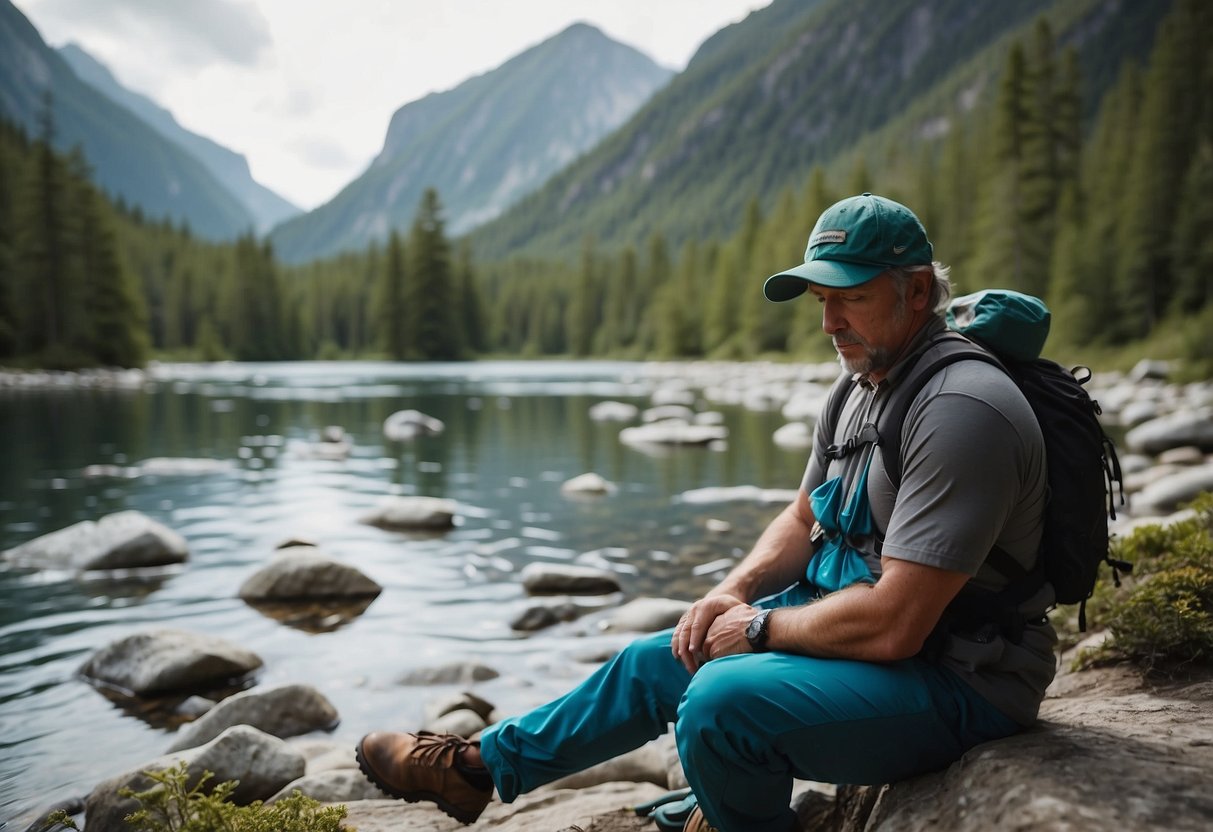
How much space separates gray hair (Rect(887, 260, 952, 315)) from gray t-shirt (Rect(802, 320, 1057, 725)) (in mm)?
244

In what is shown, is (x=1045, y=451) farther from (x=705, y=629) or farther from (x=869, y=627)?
(x=705, y=629)

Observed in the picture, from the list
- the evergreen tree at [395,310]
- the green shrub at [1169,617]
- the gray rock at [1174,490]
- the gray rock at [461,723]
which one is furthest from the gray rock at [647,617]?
the evergreen tree at [395,310]

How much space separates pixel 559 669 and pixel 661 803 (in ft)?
8.95

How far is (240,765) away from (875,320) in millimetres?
3529

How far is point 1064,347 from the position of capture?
33000mm

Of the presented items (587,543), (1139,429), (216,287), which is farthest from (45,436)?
(216,287)

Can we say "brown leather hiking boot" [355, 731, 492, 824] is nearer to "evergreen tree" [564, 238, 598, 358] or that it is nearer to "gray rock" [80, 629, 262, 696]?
"gray rock" [80, 629, 262, 696]

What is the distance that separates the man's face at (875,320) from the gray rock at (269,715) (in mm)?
4030

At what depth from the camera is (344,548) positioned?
9.45 m

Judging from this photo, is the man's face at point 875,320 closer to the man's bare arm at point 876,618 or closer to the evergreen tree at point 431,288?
the man's bare arm at point 876,618

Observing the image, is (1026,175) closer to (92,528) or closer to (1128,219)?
(1128,219)

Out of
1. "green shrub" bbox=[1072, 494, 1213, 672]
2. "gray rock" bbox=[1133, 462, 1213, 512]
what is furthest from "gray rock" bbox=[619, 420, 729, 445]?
"green shrub" bbox=[1072, 494, 1213, 672]

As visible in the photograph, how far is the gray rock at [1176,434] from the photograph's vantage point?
14.1 m

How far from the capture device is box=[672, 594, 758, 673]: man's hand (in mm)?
2600
